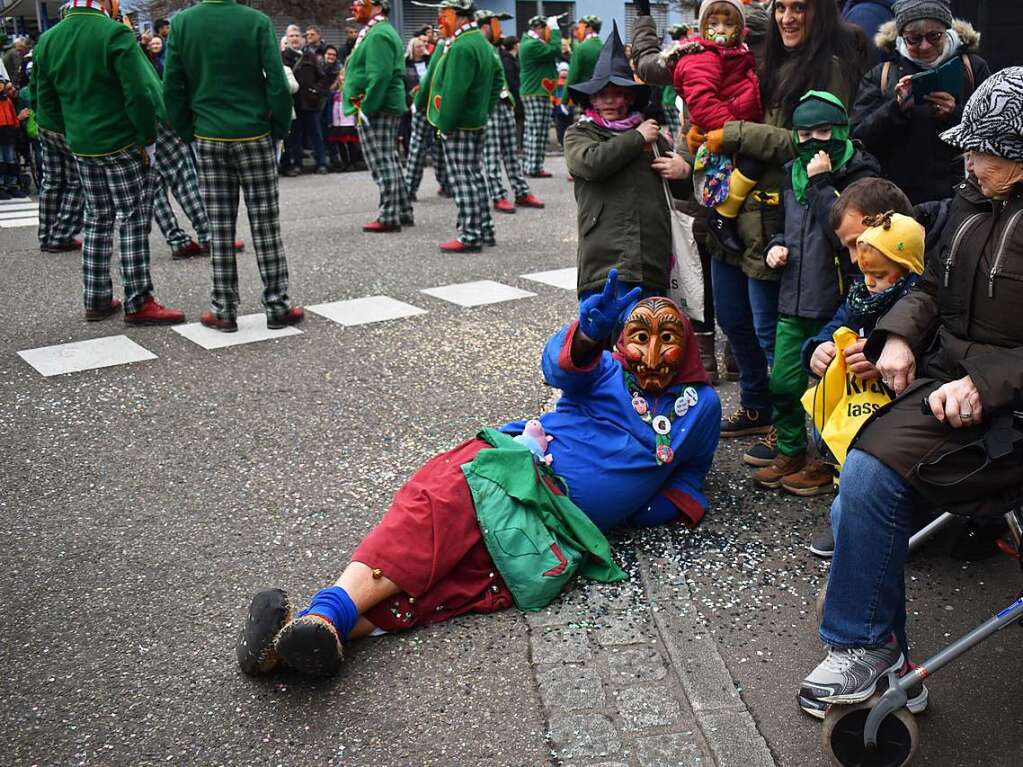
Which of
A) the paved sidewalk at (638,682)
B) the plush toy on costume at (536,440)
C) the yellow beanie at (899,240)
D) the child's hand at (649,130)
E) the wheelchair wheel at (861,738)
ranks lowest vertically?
the paved sidewalk at (638,682)

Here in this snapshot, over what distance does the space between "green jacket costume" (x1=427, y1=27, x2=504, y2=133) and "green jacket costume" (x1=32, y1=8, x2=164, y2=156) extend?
3.01m

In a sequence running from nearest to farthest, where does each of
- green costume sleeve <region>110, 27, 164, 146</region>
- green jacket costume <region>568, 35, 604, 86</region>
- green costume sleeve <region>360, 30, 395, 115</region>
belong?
green costume sleeve <region>110, 27, 164, 146</region>
green costume sleeve <region>360, 30, 395, 115</region>
green jacket costume <region>568, 35, 604, 86</region>

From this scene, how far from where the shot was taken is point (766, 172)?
4.49 meters

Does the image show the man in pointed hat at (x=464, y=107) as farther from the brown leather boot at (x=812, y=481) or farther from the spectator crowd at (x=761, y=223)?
the brown leather boot at (x=812, y=481)

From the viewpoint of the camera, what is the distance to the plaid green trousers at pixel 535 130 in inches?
566

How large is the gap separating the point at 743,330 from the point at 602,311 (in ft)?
4.96

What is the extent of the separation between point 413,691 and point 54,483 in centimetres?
239

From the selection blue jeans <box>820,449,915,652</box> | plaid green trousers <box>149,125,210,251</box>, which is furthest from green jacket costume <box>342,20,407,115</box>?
blue jeans <box>820,449,915,652</box>

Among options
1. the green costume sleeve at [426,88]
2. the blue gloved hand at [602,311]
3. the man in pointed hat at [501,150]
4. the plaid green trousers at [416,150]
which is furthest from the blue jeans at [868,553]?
the man in pointed hat at [501,150]

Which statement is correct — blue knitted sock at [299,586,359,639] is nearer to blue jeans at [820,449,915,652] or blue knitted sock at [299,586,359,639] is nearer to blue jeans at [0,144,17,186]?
blue jeans at [820,449,915,652]

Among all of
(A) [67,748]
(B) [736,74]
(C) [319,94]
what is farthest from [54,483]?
(C) [319,94]

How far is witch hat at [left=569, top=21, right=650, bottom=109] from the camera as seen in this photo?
4777 millimetres

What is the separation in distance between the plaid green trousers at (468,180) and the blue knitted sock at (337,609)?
267 inches

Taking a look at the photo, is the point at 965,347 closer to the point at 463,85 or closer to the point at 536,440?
the point at 536,440
